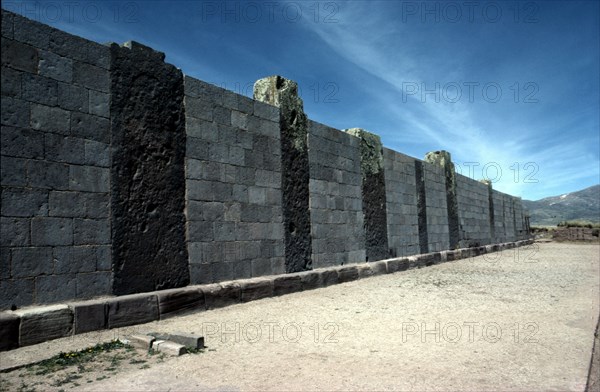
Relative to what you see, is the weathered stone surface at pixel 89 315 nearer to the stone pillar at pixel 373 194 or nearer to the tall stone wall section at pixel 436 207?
the stone pillar at pixel 373 194

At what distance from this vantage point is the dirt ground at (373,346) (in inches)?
124

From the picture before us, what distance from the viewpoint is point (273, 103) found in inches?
314

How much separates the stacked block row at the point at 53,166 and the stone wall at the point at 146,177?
0.04 feet

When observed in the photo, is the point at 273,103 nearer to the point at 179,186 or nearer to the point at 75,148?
the point at 179,186

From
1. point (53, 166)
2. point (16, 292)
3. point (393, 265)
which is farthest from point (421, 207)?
point (16, 292)

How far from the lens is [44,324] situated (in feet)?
13.7

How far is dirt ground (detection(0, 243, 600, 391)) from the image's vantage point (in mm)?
3158

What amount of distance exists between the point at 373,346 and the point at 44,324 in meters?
3.17

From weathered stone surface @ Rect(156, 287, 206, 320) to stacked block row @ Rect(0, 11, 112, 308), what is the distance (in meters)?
0.70

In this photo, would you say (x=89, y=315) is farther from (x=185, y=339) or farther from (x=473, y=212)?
(x=473, y=212)


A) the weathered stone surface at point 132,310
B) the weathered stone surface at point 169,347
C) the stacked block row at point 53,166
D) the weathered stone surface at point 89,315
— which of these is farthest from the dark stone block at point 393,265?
the weathered stone surface at point 169,347

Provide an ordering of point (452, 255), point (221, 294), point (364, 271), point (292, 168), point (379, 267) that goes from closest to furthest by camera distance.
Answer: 1. point (221, 294)
2. point (292, 168)
3. point (364, 271)
4. point (379, 267)
5. point (452, 255)

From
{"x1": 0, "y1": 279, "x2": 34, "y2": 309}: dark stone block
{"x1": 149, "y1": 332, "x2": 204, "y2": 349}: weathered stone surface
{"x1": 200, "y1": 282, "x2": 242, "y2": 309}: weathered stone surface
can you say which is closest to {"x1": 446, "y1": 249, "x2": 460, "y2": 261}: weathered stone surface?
{"x1": 200, "y1": 282, "x2": 242, "y2": 309}: weathered stone surface

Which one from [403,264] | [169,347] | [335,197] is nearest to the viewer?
[169,347]
